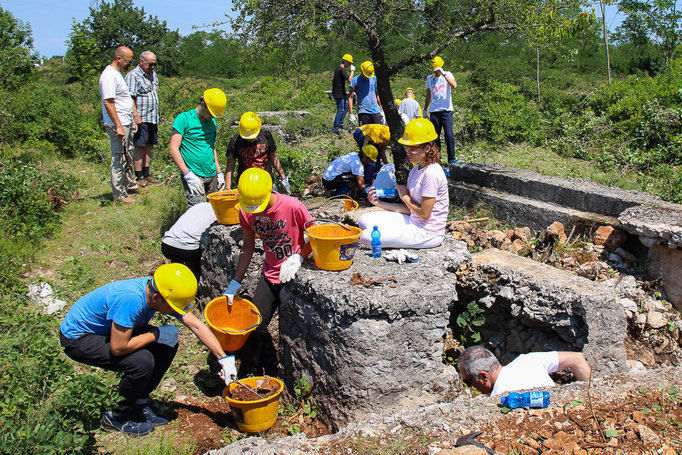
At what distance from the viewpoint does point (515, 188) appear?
655 centimetres

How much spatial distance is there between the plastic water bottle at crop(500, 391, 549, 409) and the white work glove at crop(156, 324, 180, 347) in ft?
6.91

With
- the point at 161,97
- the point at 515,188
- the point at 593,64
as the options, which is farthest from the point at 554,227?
the point at 593,64

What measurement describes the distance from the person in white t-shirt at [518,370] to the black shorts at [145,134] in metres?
5.31

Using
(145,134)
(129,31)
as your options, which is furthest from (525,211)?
(129,31)

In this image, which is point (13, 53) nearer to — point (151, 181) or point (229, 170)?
point (151, 181)

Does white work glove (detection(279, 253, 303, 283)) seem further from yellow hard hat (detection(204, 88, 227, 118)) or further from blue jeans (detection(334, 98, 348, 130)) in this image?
blue jeans (detection(334, 98, 348, 130))

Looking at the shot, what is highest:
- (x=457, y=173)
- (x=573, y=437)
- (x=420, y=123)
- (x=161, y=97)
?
(x=161, y=97)

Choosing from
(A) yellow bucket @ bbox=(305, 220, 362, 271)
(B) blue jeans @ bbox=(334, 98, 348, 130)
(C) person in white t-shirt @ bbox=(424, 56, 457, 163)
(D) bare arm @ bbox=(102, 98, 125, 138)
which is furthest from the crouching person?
(B) blue jeans @ bbox=(334, 98, 348, 130)

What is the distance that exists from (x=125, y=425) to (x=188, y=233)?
188 cm

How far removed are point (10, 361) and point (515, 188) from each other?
5.50 meters

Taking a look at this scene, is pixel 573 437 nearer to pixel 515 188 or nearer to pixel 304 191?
pixel 515 188

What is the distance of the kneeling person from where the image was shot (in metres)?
6.00

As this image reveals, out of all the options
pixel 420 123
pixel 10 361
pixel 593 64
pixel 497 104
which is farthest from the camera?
pixel 593 64

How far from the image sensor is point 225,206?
4500 millimetres
